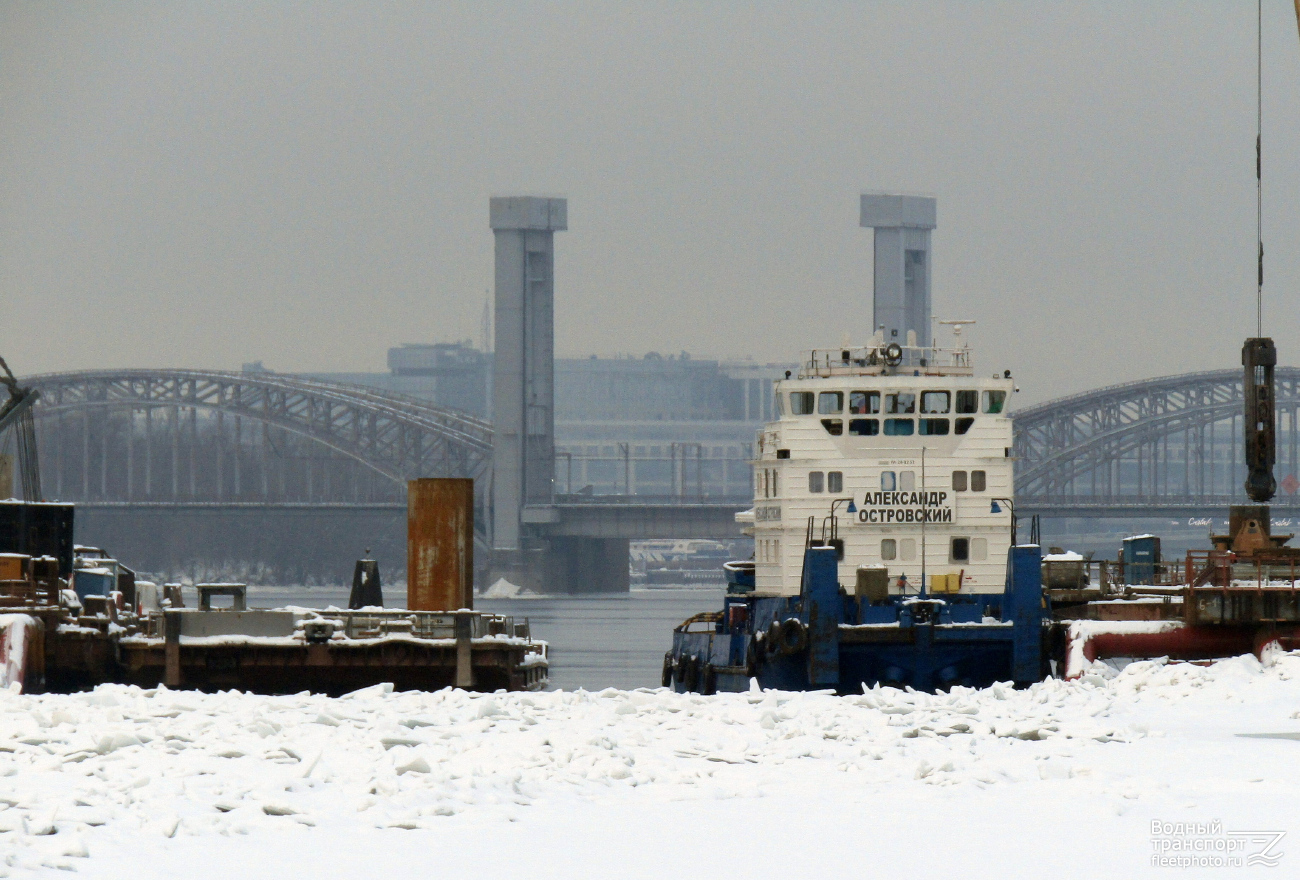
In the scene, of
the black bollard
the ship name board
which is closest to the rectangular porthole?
the ship name board

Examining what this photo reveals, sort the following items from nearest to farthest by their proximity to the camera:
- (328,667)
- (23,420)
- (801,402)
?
1. (328,667)
2. (801,402)
3. (23,420)

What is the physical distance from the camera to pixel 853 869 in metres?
18.0

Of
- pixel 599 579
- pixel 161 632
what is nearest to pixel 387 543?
pixel 599 579

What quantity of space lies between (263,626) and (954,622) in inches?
556

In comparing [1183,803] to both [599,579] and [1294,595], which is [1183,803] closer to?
[1294,595]

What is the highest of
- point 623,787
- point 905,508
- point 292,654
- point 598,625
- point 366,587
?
point 905,508

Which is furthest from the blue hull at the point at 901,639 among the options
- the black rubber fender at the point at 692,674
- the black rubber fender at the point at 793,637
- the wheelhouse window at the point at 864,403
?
the black rubber fender at the point at 692,674

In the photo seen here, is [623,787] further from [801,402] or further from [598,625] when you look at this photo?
[598,625]

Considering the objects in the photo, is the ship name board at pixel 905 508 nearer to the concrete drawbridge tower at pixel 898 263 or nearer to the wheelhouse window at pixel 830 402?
the wheelhouse window at pixel 830 402

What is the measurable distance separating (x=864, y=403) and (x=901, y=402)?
798mm

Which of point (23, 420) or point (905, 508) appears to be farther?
point (23, 420)

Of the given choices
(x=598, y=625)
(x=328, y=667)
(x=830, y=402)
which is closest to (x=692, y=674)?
(x=830, y=402)

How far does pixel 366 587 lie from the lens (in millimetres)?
53094

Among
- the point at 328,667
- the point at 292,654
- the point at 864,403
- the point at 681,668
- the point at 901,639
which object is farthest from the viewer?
the point at 681,668
